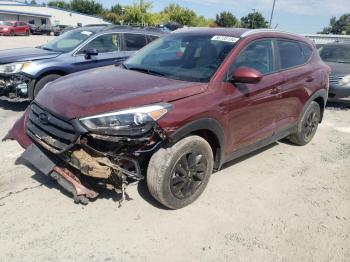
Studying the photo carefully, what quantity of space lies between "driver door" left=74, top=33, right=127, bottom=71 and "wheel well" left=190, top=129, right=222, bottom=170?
4226mm

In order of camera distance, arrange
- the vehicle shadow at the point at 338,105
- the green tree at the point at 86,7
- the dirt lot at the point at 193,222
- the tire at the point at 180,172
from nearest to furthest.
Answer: the dirt lot at the point at 193,222 < the tire at the point at 180,172 < the vehicle shadow at the point at 338,105 < the green tree at the point at 86,7

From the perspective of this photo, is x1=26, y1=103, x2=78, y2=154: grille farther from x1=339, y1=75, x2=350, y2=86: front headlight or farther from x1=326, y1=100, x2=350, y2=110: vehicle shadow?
x1=326, y1=100, x2=350, y2=110: vehicle shadow

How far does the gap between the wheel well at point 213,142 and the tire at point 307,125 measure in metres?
2.13

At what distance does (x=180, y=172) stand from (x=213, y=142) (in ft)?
2.01

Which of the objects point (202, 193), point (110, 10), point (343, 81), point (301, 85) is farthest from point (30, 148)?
point (110, 10)

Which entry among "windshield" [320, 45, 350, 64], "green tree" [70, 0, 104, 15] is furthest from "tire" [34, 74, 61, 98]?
"green tree" [70, 0, 104, 15]

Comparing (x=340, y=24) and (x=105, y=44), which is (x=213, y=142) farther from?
(x=340, y=24)

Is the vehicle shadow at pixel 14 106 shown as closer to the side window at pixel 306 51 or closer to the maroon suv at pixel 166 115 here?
the maroon suv at pixel 166 115

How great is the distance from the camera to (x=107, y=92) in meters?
3.65

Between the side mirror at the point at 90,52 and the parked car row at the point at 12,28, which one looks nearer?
the side mirror at the point at 90,52

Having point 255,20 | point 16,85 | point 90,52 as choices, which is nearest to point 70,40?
point 90,52

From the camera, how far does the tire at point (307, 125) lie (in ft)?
19.3

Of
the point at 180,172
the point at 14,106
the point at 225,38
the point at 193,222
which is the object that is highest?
the point at 225,38

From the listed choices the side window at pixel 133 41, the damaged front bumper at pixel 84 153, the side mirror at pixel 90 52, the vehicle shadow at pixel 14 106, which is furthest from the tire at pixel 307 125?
the vehicle shadow at pixel 14 106
